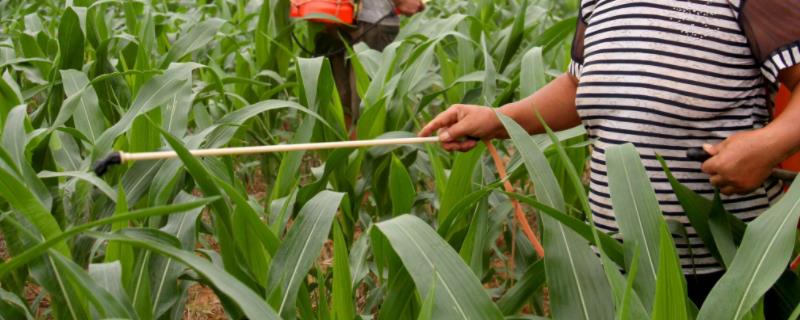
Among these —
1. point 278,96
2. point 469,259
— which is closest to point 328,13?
point 278,96

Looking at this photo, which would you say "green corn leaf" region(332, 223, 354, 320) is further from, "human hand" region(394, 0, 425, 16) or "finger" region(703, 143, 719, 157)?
"human hand" region(394, 0, 425, 16)

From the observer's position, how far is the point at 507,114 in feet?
5.19

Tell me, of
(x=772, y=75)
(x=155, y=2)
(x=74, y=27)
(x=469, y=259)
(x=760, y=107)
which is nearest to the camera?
(x=772, y=75)

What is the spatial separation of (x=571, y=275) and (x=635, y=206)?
11 cm

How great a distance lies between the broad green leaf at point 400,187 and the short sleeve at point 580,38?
374mm

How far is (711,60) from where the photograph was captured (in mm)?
1336

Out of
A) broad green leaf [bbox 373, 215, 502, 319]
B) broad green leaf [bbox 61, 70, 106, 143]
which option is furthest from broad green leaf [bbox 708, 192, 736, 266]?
broad green leaf [bbox 61, 70, 106, 143]

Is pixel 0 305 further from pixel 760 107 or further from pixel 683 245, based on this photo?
pixel 760 107

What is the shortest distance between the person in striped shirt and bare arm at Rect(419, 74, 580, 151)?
0.02m

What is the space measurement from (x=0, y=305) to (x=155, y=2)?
11.7 ft

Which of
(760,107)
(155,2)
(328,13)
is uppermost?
(760,107)

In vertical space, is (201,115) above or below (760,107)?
below

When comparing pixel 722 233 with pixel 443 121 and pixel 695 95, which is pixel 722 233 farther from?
pixel 443 121

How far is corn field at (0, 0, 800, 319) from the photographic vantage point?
1.14m
